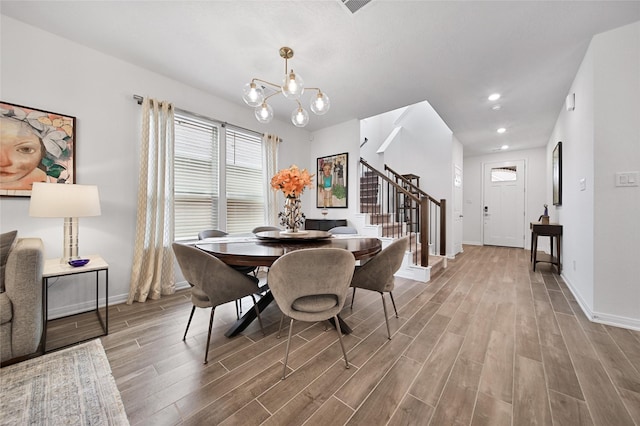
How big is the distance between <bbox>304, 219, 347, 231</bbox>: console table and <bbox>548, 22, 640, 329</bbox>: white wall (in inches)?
118

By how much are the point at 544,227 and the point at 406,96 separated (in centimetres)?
311

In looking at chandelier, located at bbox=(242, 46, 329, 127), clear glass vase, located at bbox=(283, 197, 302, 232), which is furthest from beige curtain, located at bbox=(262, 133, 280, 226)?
clear glass vase, located at bbox=(283, 197, 302, 232)

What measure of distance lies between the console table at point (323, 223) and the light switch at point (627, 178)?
3.14 meters

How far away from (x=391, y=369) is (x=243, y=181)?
3185mm

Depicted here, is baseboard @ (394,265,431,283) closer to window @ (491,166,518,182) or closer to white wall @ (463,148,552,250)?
white wall @ (463,148,552,250)

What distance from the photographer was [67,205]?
1951 millimetres

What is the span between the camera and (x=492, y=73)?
9.29ft

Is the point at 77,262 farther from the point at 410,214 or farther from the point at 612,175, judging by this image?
the point at 612,175

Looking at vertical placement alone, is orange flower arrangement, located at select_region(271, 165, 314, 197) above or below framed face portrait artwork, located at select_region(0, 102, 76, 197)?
below

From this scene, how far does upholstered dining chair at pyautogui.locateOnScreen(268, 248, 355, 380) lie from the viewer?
4.50 feet

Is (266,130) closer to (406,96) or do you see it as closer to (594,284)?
(406,96)

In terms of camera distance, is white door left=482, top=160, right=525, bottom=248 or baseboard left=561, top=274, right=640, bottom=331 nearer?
baseboard left=561, top=274, right=640, bottom=331

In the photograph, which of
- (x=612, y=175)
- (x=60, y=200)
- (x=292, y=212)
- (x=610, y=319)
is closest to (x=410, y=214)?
(x=612, y=175)

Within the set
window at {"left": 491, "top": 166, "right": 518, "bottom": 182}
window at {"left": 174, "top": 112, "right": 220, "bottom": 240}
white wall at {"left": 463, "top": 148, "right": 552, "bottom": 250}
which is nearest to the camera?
window at {"left": 174, "top": 112, "right": 220, "bottom": 240}
